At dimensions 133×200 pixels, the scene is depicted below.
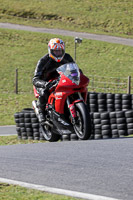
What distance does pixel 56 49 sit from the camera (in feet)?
32.0

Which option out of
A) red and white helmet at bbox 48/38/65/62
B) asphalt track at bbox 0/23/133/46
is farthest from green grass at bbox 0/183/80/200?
asphalt track at bbox 0/23/133/46

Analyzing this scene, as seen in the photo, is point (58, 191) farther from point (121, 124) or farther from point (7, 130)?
point (7, 130)

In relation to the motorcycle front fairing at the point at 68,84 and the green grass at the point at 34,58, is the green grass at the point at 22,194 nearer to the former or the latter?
the motorcycle front fairing at the point at 68,84

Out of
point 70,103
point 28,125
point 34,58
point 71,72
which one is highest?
point 71,72

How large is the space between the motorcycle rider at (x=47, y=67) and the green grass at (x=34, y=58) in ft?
42.3

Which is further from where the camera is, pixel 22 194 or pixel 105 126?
pixel 105 126

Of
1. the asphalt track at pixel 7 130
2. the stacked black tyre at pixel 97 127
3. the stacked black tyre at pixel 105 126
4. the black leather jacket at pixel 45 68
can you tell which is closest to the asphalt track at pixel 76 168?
the black leather jacket at pixel 45 68

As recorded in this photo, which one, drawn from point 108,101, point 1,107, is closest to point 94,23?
point 1,107

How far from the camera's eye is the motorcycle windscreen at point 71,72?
29.5ft

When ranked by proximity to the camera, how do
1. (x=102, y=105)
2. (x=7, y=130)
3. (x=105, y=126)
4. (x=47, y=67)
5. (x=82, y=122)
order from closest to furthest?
(x=82, y=122)
(x=47, y=67)
(x=105, y=126)
(x=102, y=105)
(x=7, y=130)

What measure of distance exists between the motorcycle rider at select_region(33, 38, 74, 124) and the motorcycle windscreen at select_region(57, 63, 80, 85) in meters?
0.62

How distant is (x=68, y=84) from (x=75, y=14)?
42.2m

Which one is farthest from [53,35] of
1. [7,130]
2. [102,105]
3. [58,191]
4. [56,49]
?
[58,191]

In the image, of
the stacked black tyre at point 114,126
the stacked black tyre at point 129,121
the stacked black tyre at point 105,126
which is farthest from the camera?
the stacked black tyre at point 105,126
